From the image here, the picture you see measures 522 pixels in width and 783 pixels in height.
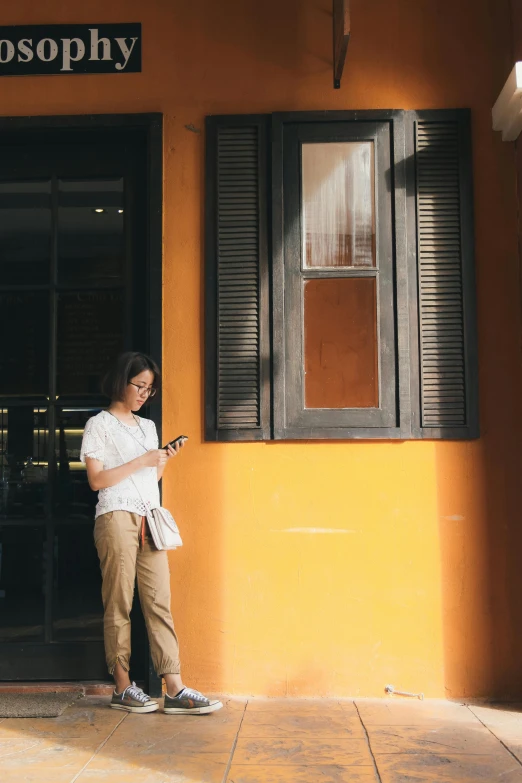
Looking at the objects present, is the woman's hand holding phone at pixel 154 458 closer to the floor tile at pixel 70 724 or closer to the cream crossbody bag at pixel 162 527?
the cream crossbody bag at pixel 162 527

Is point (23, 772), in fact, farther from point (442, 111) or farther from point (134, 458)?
point (442, 111)

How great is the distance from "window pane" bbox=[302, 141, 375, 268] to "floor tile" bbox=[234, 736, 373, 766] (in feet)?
7.05

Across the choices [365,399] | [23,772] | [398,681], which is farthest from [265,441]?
[23,772]

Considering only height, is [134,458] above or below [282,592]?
above

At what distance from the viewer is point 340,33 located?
3.64 meters

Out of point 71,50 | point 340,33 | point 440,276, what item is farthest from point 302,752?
point 71,50

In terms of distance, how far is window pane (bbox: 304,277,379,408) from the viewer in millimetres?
3963

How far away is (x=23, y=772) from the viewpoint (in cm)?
294

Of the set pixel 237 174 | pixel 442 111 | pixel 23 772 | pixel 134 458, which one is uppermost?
pixel 442 111

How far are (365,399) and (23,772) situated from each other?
215cm

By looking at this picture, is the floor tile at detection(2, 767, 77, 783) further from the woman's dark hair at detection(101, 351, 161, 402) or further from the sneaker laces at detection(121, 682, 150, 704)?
the woman's dark hair at detection(101, 351, 161, 402)

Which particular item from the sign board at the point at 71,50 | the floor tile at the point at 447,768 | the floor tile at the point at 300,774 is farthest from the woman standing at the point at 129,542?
the sign board at the point at 71,50

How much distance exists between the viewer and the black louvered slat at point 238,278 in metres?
3.97

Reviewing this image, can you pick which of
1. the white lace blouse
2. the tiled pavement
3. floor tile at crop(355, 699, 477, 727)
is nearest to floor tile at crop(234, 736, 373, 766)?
the tiled pavement
